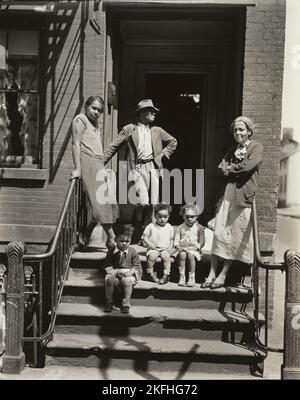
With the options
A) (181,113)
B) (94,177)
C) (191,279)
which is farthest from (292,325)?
(181,113)

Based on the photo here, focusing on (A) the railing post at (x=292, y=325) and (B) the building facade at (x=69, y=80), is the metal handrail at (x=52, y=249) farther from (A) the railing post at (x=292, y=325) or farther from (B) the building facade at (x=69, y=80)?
(A) the railing post at (x=292, y=325)

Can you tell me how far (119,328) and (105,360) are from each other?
405 mm

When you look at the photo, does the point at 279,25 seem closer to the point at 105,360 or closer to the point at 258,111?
the point at 258,111

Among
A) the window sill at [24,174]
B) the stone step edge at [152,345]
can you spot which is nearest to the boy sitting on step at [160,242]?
the stone step edge at [152,345]

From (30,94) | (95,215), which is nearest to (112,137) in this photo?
(30,94)

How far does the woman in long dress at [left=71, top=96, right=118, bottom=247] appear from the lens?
6.18 meters

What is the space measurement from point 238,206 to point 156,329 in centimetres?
165

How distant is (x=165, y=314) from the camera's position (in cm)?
563

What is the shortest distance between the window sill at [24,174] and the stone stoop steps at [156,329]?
1.39 meters

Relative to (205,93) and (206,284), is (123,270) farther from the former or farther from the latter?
(205,93)

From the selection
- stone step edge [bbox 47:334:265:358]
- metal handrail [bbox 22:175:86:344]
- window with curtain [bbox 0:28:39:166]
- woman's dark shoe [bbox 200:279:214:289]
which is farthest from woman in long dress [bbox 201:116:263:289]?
window with curtain [bbox 0:28:39:166]

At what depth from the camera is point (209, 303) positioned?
5.85 meters

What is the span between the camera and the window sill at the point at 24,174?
278 inches

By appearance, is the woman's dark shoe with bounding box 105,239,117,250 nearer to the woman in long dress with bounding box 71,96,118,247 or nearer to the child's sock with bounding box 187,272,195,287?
the woman in long dress with bounding box 71,96,118,247
